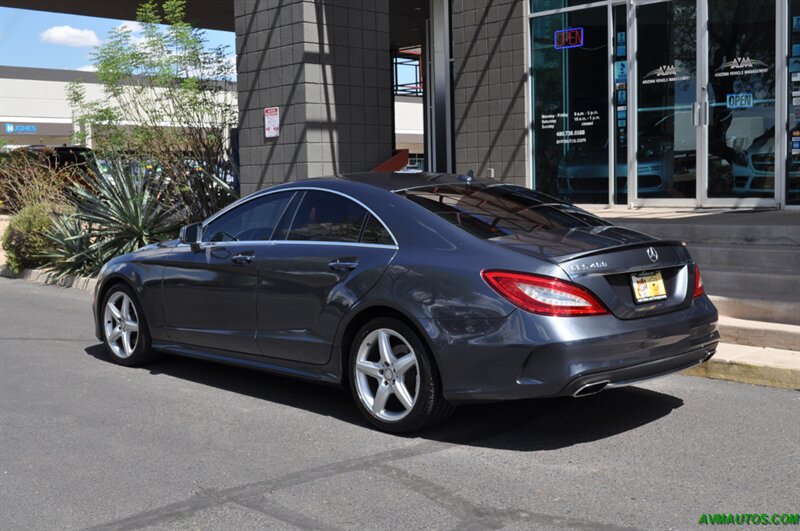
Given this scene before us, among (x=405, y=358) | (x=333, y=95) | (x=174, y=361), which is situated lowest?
(x=174, y=361)

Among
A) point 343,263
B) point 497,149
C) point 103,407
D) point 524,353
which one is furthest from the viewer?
point 497,149

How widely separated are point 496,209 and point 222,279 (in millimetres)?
2113

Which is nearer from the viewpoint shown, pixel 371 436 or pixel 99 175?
pixel 371 436

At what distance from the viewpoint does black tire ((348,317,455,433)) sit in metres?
5.35

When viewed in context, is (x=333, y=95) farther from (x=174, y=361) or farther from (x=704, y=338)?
(x=704, y=338)

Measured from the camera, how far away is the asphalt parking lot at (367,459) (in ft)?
14.3

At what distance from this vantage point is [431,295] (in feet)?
17.4

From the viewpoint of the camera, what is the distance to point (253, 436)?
570 cm

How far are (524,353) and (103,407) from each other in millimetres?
3191

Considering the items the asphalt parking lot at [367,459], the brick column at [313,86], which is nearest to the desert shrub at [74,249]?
the brick column at [313,86]

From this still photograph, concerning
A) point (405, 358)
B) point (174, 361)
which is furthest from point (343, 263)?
point (174, 361)

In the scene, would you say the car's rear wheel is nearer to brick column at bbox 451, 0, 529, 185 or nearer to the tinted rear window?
the tinted rear window

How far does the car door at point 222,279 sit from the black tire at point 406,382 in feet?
3.40

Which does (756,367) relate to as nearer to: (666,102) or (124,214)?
(666,102)
